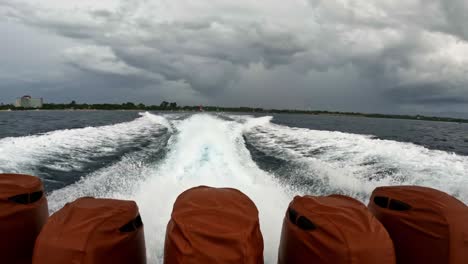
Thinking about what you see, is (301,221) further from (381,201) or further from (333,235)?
(381,201)

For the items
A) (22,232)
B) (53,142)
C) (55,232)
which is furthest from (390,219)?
(53,142)

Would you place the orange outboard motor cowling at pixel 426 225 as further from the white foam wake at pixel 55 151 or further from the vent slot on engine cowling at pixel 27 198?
the white foam wake at pixel 55 151

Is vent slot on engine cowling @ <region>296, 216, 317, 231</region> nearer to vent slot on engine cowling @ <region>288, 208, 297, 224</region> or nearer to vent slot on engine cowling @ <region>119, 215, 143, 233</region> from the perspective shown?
vent slot on engine cowling @ <region>288, 208, 297, 224</region>

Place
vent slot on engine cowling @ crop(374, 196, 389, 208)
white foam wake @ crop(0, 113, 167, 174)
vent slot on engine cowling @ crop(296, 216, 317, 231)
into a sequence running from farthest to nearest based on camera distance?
1. white foam wake @ crop(0, 113, 167, 174)
2. vent slot on engine cowling @ crop(374, 196, 389, 208)
3. vent slot on engine cowling @ crop(296, 216, 317, 231)

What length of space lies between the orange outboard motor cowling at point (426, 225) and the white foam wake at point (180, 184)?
63.0 inches

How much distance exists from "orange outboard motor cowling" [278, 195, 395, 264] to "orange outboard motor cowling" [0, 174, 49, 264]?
2.02 metres

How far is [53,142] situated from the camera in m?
10.4

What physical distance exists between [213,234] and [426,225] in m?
1.60

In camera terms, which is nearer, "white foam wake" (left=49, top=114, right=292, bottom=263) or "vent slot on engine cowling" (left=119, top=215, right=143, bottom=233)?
"vent slot on engine cowling" (left=119, top=215, right=143, bottom=233)

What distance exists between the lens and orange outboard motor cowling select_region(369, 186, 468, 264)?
241 cm

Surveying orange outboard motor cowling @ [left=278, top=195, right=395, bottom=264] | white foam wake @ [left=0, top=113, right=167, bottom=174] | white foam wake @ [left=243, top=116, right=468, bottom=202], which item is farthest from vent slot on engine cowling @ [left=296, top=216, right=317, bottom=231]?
white foam wake @ [left=0, top=113, right=167, bottom=174]

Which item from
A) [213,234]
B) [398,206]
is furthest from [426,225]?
[213,234]

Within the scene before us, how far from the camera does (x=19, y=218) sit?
2607 millimetres

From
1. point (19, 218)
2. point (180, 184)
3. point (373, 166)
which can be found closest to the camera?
point (19, 218)
